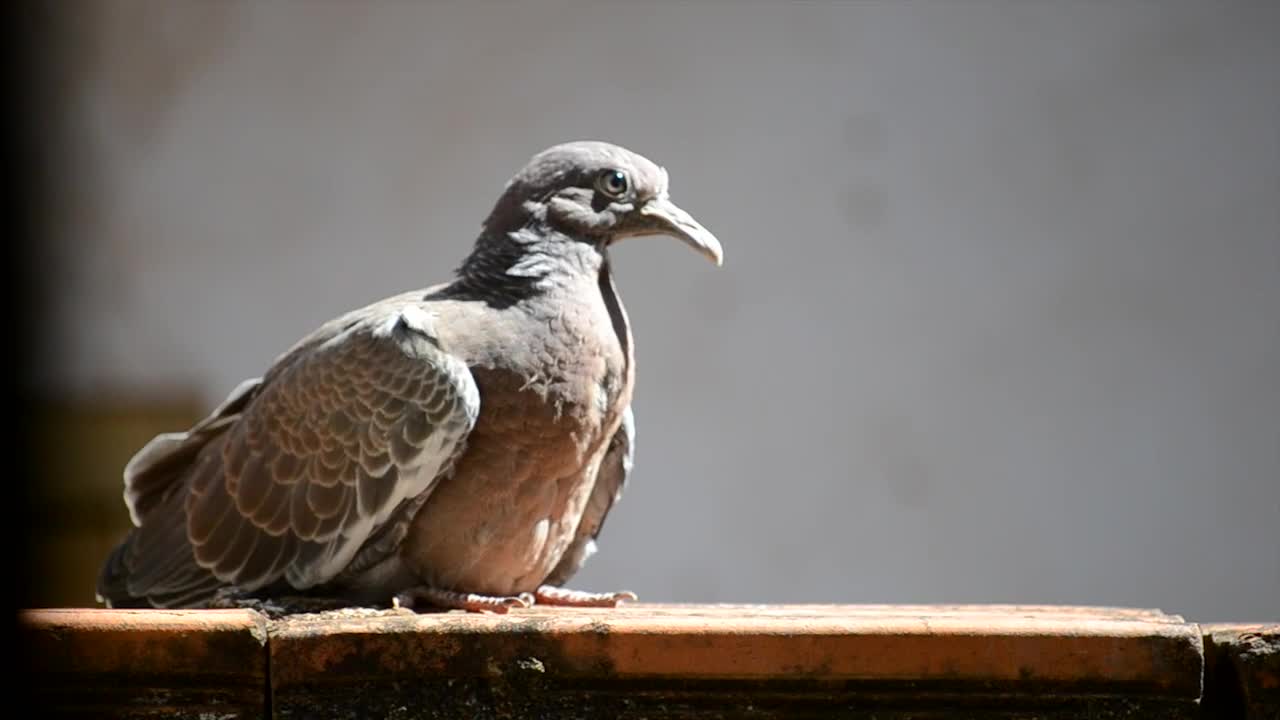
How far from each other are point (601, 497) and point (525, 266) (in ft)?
1.48

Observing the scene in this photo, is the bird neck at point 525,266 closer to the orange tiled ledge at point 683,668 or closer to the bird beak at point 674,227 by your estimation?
the bird beak at point 674,227

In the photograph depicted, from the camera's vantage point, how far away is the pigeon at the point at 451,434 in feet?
7.21

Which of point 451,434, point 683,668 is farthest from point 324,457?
point 683,668

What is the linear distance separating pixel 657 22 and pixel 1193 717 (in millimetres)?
2652

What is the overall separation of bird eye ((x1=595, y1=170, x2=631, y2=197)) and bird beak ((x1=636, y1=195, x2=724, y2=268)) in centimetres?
5

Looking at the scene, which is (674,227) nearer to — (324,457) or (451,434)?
(451,434)

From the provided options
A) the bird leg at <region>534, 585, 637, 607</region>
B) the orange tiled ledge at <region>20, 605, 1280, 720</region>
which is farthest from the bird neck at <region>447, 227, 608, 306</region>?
the orange tiled ledge at <region>20, 605, 1280, 720</region>

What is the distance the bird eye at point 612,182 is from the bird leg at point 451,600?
60 cm

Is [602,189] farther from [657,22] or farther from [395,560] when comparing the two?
[657,22]

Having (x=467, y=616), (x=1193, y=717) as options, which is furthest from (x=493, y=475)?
(x=1193, y=717)

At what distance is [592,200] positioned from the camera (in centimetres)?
236

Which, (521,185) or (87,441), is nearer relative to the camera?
(521,185)

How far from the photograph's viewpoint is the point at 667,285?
4129mm

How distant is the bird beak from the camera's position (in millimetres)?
2367
